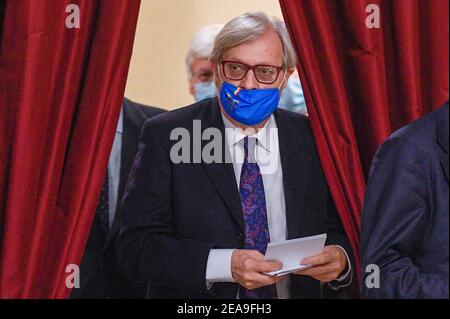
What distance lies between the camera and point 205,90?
3.61 m

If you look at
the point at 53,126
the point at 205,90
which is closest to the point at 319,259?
the point at 53,126

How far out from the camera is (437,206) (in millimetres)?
2078

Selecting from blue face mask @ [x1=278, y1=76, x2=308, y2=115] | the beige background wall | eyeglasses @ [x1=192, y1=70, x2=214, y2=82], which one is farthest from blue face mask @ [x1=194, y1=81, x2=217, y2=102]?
blue face mask @ [x1=278, y1=76, x2=308, y2=115]

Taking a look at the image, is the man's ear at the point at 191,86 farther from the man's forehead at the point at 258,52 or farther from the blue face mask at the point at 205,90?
the man's forehead at the point at 258,52

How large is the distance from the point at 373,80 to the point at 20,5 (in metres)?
1.08

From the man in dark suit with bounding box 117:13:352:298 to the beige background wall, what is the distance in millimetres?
814

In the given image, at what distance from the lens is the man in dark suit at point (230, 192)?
2502 millimetres

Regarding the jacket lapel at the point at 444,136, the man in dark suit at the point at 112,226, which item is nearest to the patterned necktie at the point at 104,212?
the man in dark suit at the point at 112,226

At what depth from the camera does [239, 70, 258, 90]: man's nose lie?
8.32ft

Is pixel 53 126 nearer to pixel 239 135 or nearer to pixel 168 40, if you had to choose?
pixel 239 135

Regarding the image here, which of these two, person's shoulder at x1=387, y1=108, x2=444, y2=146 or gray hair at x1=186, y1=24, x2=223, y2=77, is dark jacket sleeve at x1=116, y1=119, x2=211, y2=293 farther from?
gray hair at x1=186, y1=24, x2=223, y2=77

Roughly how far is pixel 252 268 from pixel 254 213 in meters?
0.22

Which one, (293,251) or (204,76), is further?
(204,76)
